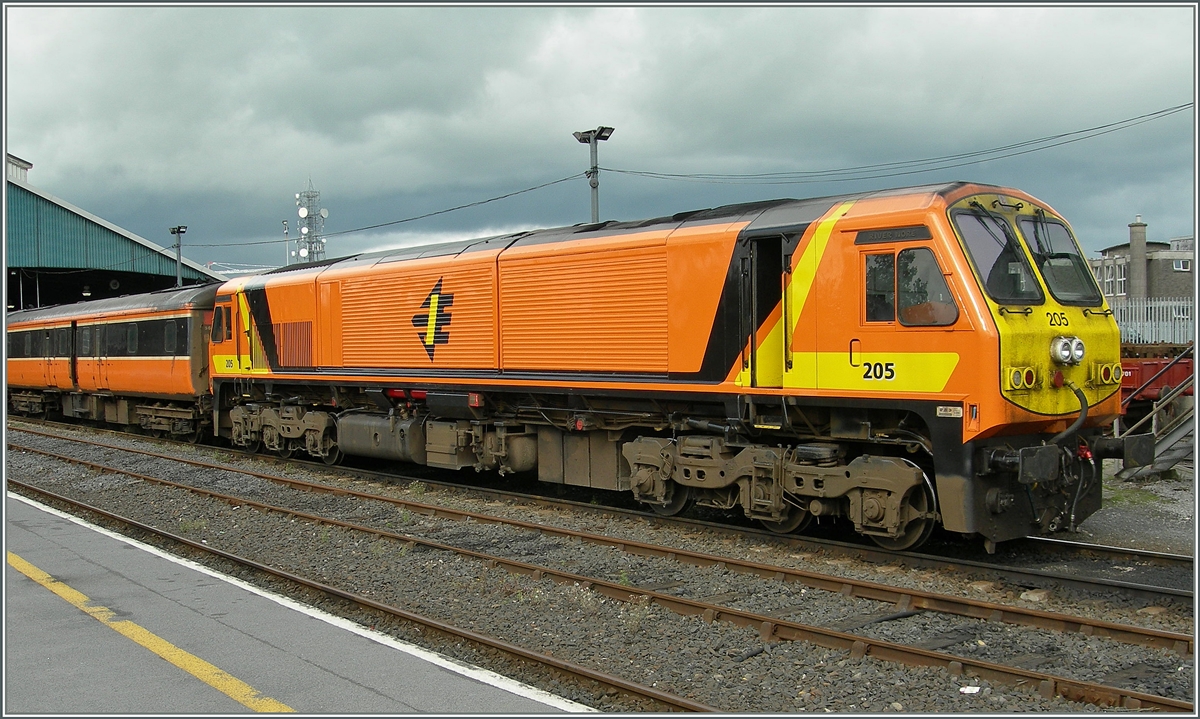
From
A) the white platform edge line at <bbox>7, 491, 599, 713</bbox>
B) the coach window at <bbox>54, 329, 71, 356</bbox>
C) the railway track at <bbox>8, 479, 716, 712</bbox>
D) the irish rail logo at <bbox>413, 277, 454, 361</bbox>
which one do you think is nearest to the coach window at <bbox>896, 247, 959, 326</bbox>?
the railway track at <bbox>8, 479, 716, 712</bbox>

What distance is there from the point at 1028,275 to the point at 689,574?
422cm

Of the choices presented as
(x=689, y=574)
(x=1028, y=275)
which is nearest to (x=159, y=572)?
(x=689, y=574)

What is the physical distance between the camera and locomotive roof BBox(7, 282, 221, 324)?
65.8 feet

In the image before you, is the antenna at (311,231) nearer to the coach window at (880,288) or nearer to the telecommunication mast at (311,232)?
the telecommunication mast at (311,232)

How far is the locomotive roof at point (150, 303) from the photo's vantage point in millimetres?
20062

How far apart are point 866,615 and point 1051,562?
2.70 m

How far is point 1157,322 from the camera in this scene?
25.6 m

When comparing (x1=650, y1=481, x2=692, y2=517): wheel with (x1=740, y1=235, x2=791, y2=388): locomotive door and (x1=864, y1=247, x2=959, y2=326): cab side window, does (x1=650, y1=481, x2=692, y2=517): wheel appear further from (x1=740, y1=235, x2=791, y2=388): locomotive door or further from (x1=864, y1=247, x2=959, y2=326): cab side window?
(x1=864, y1=247, x2=959, y2=326): cab side window

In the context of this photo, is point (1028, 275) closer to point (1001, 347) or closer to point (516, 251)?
point (1001, 347)

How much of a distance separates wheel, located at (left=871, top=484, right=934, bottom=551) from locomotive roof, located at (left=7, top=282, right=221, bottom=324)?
1611 centimetres

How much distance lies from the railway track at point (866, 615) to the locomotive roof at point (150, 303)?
38.6ft

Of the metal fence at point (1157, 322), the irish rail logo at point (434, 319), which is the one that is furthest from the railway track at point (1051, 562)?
the metal fence at point (1157, 322)

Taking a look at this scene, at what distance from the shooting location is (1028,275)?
851 cm

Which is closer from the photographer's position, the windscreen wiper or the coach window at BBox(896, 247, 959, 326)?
the coach window at BBox(896, 247, 959, 326)
